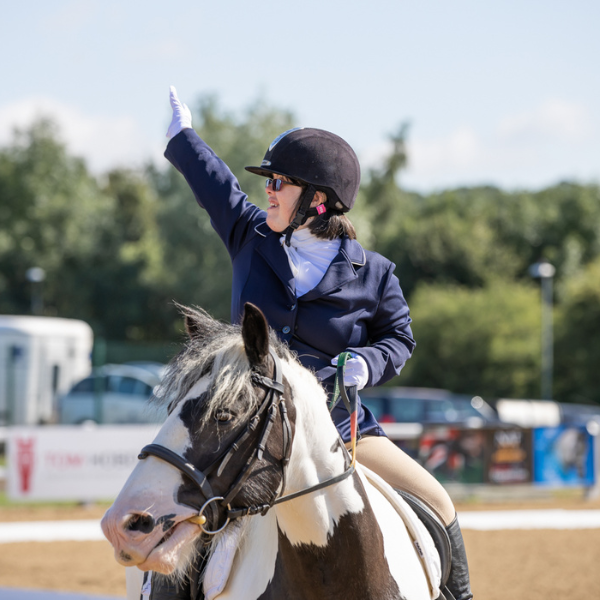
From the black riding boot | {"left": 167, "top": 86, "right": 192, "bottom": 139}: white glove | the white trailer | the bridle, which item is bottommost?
the white trailer

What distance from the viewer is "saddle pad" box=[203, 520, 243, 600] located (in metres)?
2.59

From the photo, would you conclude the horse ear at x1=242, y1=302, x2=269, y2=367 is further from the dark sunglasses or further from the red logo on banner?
the red logo on banner

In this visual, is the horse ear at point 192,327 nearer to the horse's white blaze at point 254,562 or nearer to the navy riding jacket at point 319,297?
the navy riding jacket at point 319,297

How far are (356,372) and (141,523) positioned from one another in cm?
89

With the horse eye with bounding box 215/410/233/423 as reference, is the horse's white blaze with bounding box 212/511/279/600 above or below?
below

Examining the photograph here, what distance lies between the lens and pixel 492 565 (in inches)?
351

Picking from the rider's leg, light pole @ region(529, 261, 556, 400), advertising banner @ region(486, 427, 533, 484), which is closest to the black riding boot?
the rider's leg

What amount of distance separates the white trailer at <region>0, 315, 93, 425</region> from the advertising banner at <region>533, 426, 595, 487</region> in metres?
10.5

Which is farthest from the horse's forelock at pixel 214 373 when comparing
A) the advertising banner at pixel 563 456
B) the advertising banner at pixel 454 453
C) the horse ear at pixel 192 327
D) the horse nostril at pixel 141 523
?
the advertising banner at pixel 563 456

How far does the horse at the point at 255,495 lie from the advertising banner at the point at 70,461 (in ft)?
31.7

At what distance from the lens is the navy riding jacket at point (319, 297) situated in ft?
8.91

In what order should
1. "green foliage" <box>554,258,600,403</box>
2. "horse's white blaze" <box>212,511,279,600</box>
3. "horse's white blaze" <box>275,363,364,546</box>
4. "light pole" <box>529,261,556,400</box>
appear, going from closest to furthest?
"horse's white blaze" <box>275,363,364,546</box> < "horse's white blaze" <box>212,511,279,600</box> < "light pole" <box>529,261,556,400</box> < "green foliage" <box>554,258,600,403</box>

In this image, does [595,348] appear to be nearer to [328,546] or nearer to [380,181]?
[380,181]

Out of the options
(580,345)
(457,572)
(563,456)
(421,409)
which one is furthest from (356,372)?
(580,345)
